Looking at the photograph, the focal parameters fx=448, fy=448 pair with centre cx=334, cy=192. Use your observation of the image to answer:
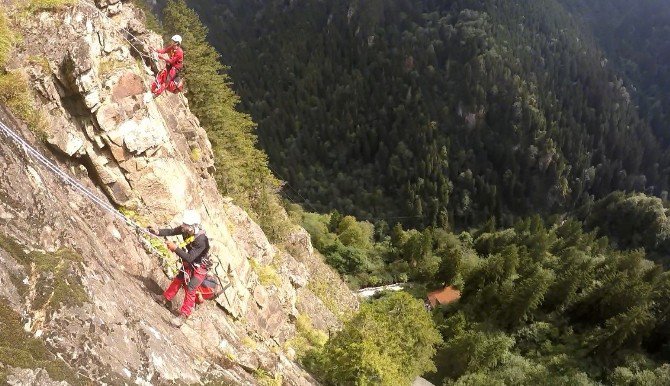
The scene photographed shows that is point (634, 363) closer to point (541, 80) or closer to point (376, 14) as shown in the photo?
point (541, 80)

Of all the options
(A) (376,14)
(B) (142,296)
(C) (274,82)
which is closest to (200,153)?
(B) (142,296)

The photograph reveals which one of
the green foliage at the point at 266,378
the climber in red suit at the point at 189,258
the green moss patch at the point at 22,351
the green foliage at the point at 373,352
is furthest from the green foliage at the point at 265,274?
the green moss patch at the point at 22,351

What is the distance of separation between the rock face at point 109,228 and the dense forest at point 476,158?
1214 cm

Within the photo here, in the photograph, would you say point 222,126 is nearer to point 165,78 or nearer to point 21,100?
point 165,78

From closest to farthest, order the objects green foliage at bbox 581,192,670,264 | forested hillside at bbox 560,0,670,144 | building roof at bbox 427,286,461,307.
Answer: building roof at bbox 427,286,461,307
green foliage at bbox 581,192,670,264
forested hillside at bbox 560,0,670,144

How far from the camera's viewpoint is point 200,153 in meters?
24.8

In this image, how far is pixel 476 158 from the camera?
126 meters

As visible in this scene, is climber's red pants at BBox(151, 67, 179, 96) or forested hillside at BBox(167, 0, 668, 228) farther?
forested hillside at BBox(167, 0, 668, 228)

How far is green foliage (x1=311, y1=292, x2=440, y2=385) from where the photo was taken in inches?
860

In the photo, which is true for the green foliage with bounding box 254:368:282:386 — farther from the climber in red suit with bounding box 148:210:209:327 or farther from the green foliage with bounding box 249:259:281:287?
the green foliage with bounding box 249:259:281:287

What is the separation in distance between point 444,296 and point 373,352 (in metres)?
40.4

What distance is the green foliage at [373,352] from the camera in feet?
71.7

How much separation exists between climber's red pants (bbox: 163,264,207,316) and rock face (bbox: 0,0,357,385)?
0.54 m

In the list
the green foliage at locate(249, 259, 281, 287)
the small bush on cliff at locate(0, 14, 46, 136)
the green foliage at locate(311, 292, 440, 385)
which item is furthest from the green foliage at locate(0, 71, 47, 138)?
the green foliage at locate(311, 292, 440, 385)
